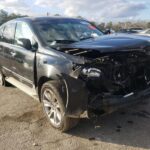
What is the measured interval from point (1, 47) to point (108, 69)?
11.7ft

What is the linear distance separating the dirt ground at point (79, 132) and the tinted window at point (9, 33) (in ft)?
5.43

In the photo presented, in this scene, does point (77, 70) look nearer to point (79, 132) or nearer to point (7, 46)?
point (79, 132)

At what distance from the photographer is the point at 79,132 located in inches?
205

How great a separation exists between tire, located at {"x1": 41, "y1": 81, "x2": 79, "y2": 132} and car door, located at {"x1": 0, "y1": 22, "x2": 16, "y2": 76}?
177 cm

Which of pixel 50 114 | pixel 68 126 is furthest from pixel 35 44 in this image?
pixel 68 126

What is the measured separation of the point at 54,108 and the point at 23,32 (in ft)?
6.38

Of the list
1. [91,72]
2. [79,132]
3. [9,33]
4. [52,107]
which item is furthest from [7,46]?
[91,72]

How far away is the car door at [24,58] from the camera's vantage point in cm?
584

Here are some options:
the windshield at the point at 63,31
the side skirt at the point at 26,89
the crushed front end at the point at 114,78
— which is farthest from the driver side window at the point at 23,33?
the crushed front end at the point at 114,78

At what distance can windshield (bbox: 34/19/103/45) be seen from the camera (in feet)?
19.2

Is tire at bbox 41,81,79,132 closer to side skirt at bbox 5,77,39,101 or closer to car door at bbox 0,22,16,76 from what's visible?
side skirt at bbox 5,77,39,101

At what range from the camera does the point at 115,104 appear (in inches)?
183

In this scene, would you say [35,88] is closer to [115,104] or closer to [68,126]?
[68,126]

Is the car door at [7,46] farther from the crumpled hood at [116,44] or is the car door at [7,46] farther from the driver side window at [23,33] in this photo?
the crumpled hood at [116,44]
